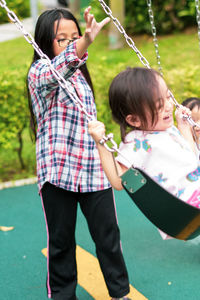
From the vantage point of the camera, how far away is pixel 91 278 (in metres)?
3.08

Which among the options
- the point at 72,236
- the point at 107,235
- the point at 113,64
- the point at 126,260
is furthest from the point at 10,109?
the point at 113,64

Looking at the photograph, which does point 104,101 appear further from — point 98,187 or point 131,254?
point 98,187

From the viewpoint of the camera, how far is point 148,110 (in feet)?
6.47

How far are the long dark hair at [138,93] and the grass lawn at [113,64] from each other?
135 inches

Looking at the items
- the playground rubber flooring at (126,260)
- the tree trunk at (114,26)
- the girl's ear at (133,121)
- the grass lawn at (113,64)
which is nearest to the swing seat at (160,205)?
the girl's ear at (133,121)

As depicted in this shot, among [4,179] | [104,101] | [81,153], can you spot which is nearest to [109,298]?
[81,153]

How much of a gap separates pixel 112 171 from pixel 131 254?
1489 mm

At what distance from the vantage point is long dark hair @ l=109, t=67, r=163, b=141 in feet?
6.42

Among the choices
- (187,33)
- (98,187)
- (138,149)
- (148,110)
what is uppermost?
(148,110)

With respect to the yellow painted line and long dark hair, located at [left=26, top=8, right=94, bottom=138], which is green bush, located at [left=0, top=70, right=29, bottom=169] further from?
long dark hair, located at [left=26, top=8, right=94, bottom=138]

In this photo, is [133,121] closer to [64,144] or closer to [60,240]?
[64,144]

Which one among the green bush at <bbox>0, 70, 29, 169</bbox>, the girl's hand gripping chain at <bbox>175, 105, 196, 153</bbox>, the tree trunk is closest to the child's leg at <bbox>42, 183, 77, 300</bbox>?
the girl's hand gripping chain at <bbox>175, 105, 196, 153</bbox>

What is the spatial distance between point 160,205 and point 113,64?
20.4ft

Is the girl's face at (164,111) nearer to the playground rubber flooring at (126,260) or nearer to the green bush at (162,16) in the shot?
the playground rubber flooring at (126,260)
